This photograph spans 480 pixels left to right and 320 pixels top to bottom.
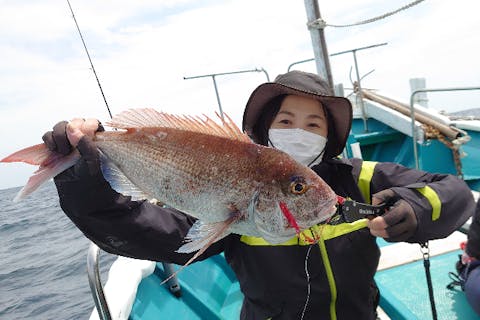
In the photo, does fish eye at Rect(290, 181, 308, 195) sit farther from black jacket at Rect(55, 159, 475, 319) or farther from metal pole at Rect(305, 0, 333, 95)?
metal pole at Rect(305, 0, 333, 95)

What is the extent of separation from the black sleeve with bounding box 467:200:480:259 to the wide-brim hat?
3.26ft

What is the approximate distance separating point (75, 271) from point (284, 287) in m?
10.9

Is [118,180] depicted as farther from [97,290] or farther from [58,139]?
[97,290]

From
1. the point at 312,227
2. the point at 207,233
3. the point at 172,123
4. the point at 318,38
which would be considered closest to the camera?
the point at 207,233

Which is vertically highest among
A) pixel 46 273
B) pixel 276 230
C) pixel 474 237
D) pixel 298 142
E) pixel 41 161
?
pixel 41 161

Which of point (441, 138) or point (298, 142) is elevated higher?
point (298, 142)

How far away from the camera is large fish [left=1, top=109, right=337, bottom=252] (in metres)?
1.35

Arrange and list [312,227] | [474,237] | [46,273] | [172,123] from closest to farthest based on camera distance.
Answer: [172,123], [312,227], [474,237], [46,273]

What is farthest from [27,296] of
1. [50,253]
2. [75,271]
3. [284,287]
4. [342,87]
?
[284,287]

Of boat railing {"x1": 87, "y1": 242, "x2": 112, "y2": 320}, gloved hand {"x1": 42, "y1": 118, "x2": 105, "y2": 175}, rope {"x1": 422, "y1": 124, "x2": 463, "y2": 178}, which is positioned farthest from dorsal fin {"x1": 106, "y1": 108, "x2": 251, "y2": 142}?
rope {"x1": 422, "y1": 124, "x2": 463, "y2": 178}

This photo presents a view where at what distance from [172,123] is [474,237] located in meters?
2.20

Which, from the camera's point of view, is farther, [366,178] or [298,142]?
[366,178]

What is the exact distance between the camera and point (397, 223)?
5.55 ft

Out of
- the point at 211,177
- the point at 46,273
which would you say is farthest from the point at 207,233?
the point at 46,273
